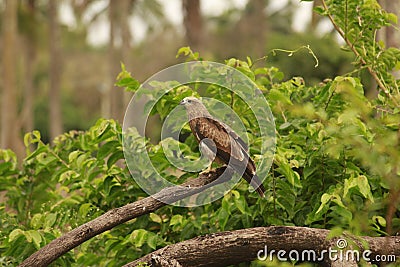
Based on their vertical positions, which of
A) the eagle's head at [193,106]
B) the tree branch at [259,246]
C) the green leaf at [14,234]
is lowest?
the tree branch at [259,246]

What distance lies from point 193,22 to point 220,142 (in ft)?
49.5

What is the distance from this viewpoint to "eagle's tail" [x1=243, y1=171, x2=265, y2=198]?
4.52 m

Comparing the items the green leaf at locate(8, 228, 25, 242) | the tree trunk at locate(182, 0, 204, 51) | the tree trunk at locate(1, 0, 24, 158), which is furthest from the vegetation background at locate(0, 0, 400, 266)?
the tree trunk at locate(1, 0, 24, 158)

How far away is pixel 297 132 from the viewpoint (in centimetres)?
512

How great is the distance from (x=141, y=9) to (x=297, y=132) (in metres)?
27.9

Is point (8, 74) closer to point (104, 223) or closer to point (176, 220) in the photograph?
point (176, 220)

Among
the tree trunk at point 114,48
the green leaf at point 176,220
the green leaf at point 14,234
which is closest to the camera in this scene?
the green leaf at point 14,234

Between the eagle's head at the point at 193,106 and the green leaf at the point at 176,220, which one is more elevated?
the eagle's head at the point at 193,106

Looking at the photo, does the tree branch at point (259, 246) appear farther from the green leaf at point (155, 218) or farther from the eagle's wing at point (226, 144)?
the green leaf at point (155, 218)

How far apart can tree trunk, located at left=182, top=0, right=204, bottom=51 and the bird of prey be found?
14710 millimetres

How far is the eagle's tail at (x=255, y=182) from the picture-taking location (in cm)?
452

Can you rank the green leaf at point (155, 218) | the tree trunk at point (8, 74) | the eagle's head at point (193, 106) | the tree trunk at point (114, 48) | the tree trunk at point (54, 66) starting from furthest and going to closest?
the tree trunk at point (54, 66) < the tree trunk at point (114, 48) < the tree trunk at point (8, 74) < the green leaf at point (155, 218) < the eagle's head at point (193, 106)

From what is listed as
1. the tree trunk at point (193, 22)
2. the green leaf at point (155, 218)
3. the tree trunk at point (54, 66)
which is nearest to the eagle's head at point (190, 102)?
the green leaf at point (155, 218)

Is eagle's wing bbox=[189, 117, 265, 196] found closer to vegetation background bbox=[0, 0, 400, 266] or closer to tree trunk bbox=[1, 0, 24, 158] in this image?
vegetation background bbox=[0, 0, 400, 266]
